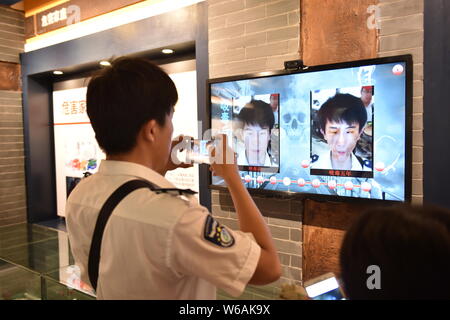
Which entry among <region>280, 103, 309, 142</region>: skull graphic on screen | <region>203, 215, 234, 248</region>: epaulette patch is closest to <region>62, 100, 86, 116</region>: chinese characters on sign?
<region>280, 103, 309, 142</region>: skull graphic on screen

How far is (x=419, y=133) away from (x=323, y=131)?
55cm

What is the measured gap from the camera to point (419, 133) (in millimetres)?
2256

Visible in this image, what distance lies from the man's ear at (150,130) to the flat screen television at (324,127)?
172 cm

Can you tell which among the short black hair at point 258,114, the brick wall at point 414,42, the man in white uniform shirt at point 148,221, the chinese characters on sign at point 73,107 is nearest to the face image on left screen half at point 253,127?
the short black hair at point 258,114

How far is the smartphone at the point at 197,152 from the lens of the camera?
3.87 feet

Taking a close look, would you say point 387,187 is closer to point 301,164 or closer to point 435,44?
point 301,164

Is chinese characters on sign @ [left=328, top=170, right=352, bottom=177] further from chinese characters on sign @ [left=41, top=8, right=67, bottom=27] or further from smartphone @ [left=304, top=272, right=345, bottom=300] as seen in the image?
chinese characters on sign @ [left=41, top=8, right=67, bottom=27]

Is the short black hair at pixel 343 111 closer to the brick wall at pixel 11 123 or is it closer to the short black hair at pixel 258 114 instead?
the short black hair at pixel 258 114

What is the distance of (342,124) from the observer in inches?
95.5

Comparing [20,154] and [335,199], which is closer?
[335,199]

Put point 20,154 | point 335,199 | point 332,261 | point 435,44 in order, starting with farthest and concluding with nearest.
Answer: point 20,154
point 332,261
point 335,199
point 435,44
